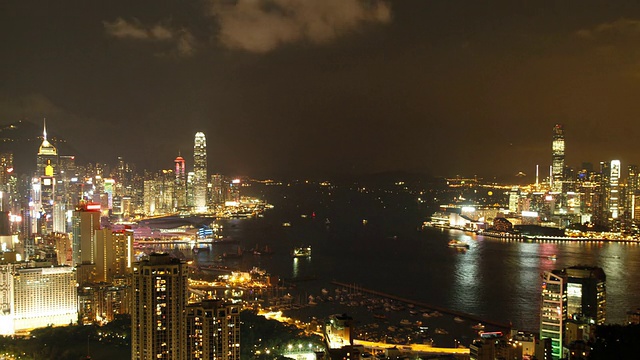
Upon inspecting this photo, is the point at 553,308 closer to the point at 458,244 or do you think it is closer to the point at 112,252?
the point at 112,252

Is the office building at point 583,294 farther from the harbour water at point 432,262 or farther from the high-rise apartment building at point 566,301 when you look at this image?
the harbour water at point 432,262

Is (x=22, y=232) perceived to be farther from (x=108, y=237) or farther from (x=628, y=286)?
(x=628, y=286)

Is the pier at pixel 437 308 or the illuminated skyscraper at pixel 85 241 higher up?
the illuminated skyscraper at pixel 85 241

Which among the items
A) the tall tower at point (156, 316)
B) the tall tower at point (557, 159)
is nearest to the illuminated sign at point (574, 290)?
the tall tower at point (156, 316)

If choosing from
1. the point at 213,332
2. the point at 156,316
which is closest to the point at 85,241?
the point at 156,316

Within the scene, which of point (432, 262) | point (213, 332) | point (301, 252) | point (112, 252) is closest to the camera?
point (213, 332)

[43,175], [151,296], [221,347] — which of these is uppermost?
[43,175]

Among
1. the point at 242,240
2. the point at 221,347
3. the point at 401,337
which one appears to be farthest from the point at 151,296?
the point at 242,240
